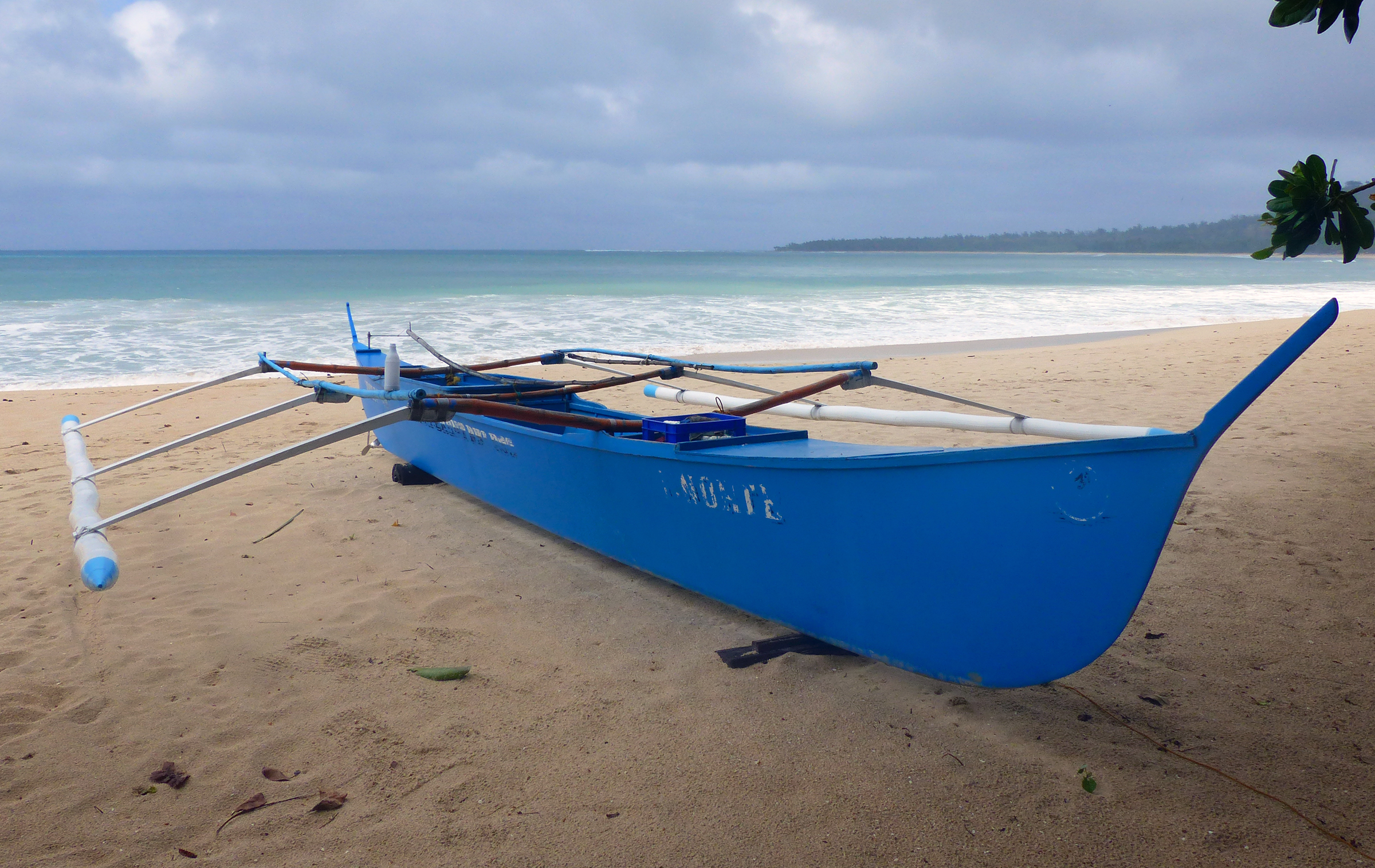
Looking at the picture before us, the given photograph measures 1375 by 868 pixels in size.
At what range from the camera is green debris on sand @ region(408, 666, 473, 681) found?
2721mm

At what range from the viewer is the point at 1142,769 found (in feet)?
6.96

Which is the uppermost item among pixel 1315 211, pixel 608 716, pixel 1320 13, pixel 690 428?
pixel 1320 13

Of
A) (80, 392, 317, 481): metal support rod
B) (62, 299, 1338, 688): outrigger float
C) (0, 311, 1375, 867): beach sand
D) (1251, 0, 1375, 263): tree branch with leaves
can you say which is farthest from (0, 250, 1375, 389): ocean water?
(1251, 0, 1375, 263): tree branch with leaves

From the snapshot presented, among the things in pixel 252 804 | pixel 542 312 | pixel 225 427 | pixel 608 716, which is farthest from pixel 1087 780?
pixel 542 312

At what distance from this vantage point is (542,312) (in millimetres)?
18297

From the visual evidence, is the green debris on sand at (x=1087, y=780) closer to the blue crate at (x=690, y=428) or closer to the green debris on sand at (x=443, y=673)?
the blue crate at (x=690, y=428)

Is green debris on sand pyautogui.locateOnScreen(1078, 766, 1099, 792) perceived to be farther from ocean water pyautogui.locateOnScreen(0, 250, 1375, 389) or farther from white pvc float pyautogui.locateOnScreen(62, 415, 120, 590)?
ocean water pyautogui.locateOnScreen(0, 250, 1375, 389)

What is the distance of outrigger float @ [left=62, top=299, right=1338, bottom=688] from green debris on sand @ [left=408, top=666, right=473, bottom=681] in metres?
0.83

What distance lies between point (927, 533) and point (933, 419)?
1.71 metres

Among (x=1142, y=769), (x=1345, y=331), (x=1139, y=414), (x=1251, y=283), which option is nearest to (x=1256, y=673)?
(x=1142, y=769)

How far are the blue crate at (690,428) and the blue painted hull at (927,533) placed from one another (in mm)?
179

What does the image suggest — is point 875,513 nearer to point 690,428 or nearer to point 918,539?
point 918,539

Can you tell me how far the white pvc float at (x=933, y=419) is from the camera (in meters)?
3.15

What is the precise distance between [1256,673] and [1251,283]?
34.3 metres
